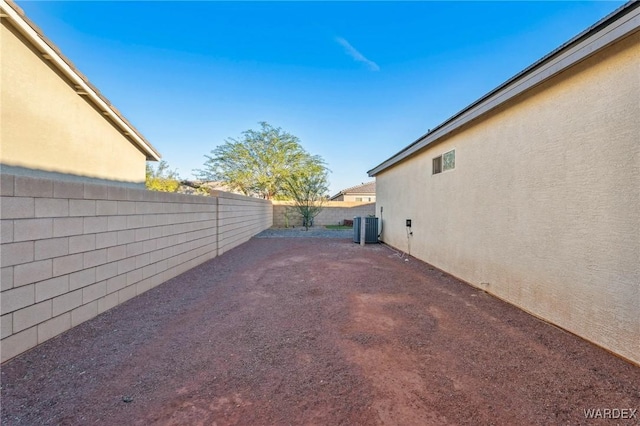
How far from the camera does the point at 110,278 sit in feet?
12.0

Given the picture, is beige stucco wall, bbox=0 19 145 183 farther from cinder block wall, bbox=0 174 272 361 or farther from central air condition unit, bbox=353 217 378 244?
central air condition unit, bbox=353 217 378 244

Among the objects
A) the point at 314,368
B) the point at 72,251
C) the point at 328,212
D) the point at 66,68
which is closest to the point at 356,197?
the point at 328,212

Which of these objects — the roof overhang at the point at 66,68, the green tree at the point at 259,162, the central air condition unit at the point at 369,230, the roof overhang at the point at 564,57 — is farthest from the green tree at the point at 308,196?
the roof overhang at the point at 564,57

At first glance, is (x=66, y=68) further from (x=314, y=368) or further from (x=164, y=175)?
(x=164, y=175)

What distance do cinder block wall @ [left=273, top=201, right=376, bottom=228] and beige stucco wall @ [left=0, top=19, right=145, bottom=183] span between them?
39.3 feet

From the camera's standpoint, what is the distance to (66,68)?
19.6ft

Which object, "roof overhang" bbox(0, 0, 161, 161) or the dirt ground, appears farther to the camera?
"roof overhang" bbox(0, 0, 161, 161)

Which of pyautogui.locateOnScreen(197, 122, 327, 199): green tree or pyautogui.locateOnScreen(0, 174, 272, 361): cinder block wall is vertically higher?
pyautogui.locateOnScreen(197, 122, 327, 199): green tree

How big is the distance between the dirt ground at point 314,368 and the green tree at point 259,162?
19.4m

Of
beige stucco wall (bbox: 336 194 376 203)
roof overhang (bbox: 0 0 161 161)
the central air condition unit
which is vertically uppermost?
roof overhang (bbox: 0 0 161 161)

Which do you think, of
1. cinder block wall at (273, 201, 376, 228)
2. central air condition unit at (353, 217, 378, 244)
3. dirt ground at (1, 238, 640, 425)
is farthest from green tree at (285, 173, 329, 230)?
dirt ground at (1, 238, 640, 425)

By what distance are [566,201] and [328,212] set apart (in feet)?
55.8

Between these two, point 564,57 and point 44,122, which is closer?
point 564,57

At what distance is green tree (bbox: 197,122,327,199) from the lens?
2284 cm
